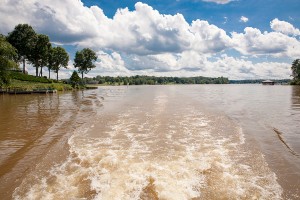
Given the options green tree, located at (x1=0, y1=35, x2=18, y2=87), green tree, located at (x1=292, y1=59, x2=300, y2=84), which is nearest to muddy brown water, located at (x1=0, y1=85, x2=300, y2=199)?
green tree, located at (x1=0, y1=35, x2=18, y2=87)

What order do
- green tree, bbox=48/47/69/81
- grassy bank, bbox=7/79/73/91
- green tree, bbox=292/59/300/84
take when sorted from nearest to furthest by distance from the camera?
grassy bank, bbox=7/79/73/91 < green tree, bbox=48/47/69/81 < green tree, bbox=292/59/300/84

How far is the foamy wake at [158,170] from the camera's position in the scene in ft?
25.3

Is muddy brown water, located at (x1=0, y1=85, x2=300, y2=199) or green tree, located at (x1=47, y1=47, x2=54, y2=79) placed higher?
green tree, located at (x1=47, y1=47, x2=54, y2=79)

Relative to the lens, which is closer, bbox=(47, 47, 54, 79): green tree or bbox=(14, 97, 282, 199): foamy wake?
bbox=(14, 97, 282, 199): foamy wake

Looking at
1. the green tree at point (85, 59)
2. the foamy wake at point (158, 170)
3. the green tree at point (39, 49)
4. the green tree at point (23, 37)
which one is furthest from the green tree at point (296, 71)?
the foamy wake at point (158, 170)

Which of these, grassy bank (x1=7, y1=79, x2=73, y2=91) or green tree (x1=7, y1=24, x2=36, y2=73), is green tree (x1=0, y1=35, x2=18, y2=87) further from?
green tree (x1=7, y1=24, x2=36, y2=73)

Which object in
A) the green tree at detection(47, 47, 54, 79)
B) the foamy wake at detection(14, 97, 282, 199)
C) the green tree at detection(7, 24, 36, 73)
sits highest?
the green tree at detection(7, 24, 36, 73)

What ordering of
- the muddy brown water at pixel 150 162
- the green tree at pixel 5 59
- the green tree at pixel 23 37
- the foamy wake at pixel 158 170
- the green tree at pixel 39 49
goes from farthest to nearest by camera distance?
the green tree at pixel 39 49 < the green tree at pixel 23 37 < the green tree at pixel 5 59 < the muddy brown water at pixel 150 162 < the foamy wake at pixel 158 170

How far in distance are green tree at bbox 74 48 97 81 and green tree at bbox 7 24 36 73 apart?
3266 cm

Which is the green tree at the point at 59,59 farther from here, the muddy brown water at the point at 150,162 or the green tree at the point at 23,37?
the muddy brown water at the point at 150,162

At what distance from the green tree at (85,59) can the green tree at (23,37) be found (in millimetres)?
32657

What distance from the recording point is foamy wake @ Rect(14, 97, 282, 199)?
7711mm

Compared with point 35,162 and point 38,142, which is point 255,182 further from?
point 38,142

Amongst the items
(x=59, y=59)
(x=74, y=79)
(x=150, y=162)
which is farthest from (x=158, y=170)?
(x=59, y=59)
